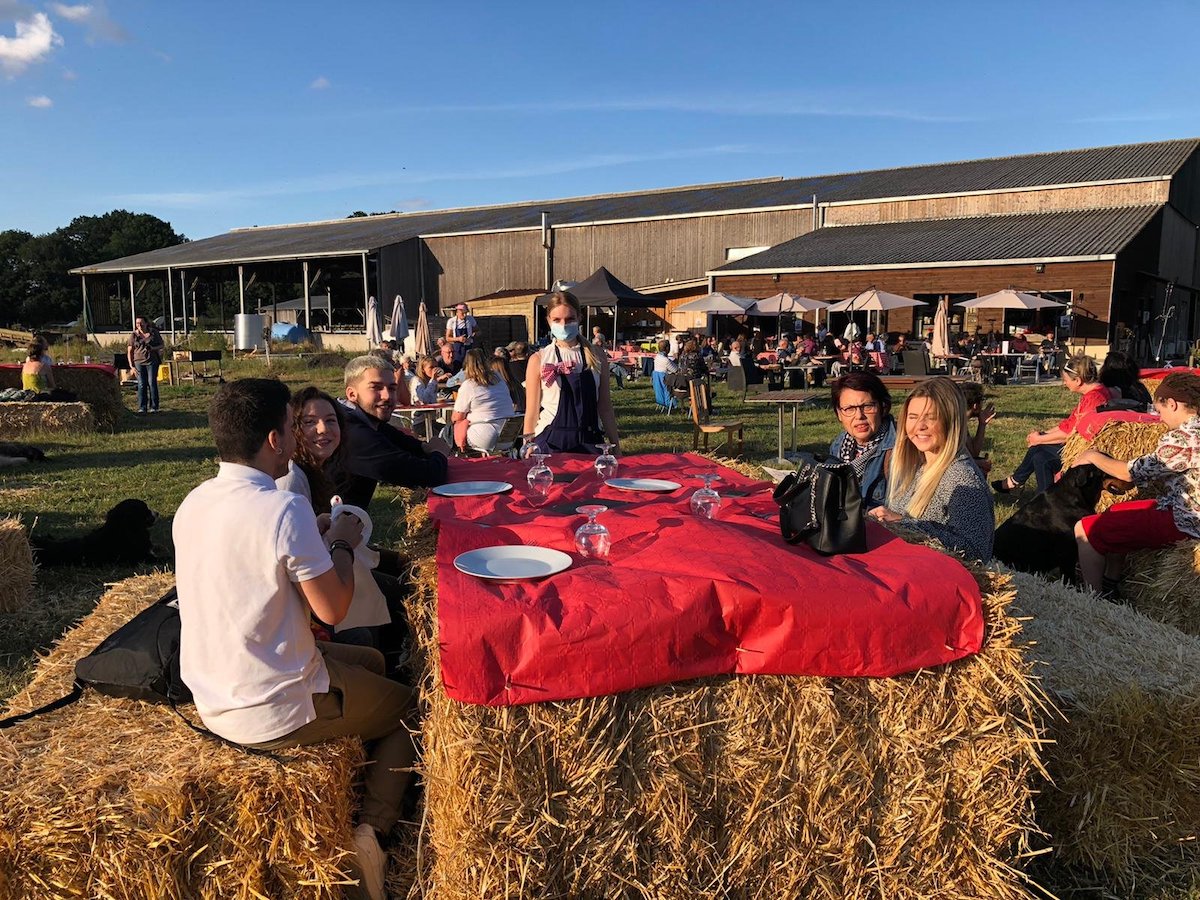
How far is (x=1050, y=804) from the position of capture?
2.98m

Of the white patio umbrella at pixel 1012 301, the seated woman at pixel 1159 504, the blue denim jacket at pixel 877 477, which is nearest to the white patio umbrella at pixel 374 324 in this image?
the white patio umbrella at pixel 1012 301

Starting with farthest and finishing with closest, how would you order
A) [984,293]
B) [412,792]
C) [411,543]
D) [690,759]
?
[984,293]
[411,543]
[412,792]
[690,759]

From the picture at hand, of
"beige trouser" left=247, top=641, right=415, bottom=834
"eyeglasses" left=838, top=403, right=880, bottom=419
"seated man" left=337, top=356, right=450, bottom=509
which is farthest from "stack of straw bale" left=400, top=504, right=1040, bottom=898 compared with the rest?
"eyeglasses" left=838, top=403, right=880, bottom=419

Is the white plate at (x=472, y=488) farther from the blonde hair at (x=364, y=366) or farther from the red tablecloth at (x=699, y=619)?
the red tablecloth at (x=699, y=619)

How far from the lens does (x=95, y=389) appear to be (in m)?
13.8

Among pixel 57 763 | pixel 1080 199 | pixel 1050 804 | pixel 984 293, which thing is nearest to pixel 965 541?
pixel 1050 804

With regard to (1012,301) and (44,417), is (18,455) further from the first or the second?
(1012,301)

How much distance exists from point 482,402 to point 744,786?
6340mm

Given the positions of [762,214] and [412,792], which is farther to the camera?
[762,214]

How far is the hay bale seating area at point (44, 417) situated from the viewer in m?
12.3

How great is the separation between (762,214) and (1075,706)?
104ft

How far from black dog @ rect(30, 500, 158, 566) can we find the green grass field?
101 millimetres

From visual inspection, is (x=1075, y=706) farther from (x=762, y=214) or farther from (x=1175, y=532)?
(x=762, y=214)

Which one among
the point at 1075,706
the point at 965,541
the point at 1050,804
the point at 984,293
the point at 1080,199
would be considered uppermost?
the point at 1080,199
